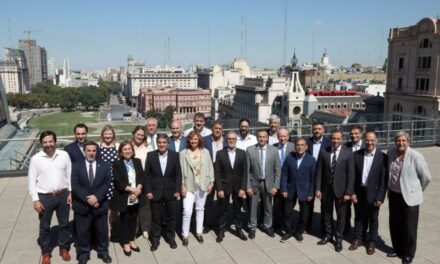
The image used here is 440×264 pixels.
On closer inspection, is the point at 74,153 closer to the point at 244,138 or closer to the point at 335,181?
the point at 244,138

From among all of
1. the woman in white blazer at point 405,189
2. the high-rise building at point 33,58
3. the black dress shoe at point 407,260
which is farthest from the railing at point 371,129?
the high-rise building at point 33,58

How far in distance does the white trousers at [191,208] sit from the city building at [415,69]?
26984mm

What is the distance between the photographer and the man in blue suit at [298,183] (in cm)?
488

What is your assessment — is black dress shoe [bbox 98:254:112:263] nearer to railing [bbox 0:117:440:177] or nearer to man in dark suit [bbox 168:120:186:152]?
man in dark suit [bbox 168:120:186:152]

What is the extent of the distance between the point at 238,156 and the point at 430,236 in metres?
2.85

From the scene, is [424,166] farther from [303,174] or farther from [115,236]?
[115,236]

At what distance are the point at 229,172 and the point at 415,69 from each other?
1209 inches

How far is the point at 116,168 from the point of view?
4.46 meters

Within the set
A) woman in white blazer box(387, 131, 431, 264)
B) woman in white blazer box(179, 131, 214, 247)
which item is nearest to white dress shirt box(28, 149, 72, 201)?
woman in white blazer box(179, 131, 214, 247)

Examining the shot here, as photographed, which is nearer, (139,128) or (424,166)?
(424,166)

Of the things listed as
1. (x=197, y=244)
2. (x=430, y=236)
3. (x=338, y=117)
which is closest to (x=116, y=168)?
(x=197, y=244)

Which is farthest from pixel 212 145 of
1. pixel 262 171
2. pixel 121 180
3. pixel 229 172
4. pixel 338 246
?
pixel 338 246

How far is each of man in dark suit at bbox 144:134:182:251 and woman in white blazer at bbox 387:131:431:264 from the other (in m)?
2.59

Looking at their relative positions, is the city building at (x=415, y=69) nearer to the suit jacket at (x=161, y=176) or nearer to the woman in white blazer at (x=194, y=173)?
the woman in white blazer at (x=194, y=173)
